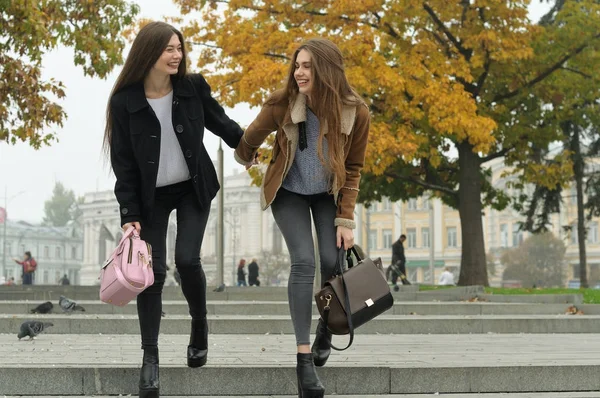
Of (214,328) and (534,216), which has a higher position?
(534,216)

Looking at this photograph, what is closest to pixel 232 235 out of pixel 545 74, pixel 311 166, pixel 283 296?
pixel 545 74

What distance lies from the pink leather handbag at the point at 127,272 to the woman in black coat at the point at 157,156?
17cm

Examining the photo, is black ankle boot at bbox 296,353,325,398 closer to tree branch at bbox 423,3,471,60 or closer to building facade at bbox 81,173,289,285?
tree branch at bbox 423,3,471,60

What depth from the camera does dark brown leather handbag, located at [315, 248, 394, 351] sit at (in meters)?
Answer: 5.43

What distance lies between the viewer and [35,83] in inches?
703

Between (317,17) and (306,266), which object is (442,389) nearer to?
(306,266)

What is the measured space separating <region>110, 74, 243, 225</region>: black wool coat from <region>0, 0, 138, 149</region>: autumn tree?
1062 centimetres

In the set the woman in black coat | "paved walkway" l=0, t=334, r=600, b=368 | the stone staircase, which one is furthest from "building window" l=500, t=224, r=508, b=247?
the woman in black coat

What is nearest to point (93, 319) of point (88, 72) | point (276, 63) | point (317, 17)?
point (88, 72)

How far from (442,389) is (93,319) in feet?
18.1

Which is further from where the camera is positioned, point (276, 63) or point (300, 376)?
point (276, 63)

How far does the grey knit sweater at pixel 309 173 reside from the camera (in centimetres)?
563

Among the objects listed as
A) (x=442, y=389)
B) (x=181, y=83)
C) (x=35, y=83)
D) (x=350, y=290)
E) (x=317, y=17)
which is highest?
(x=317, y=17)

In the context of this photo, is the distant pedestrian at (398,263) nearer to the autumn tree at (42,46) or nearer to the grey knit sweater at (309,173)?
the autumn tree at (42,46)
